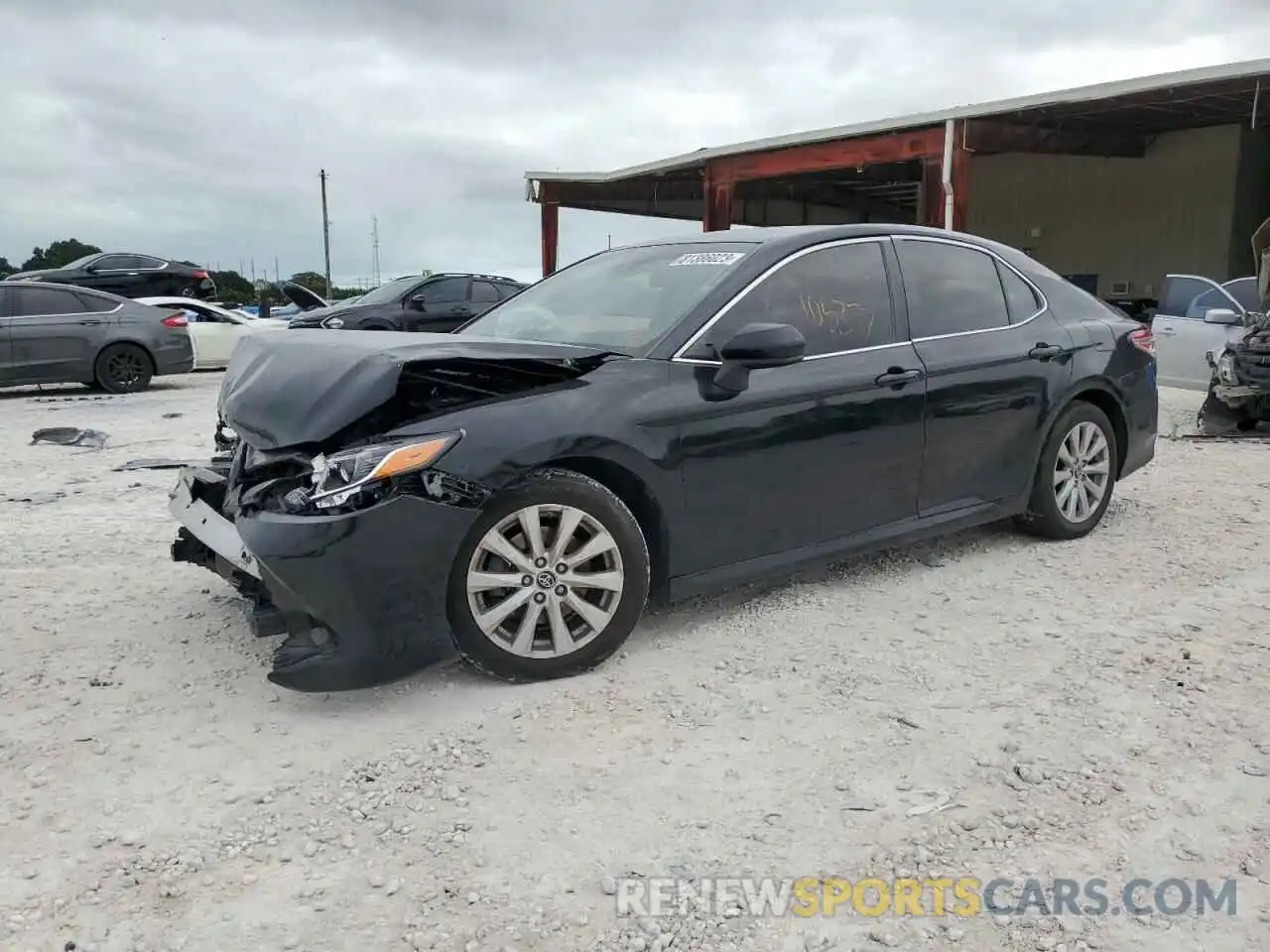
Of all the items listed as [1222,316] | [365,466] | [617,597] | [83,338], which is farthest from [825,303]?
[83,338]

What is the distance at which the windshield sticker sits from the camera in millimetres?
3938

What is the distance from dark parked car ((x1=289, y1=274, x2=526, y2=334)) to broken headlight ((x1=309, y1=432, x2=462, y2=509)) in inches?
422

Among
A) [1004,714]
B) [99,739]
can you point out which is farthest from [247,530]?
[1004,714]

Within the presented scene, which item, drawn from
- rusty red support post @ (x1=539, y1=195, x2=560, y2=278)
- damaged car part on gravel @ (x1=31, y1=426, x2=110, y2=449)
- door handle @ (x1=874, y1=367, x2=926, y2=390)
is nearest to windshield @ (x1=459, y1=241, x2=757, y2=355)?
door handle @ (x1=874, y1=367, x2=926, y2=390)

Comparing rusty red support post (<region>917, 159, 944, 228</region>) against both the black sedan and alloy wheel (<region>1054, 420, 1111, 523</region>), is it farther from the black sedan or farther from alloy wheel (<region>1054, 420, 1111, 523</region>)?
the black sedan

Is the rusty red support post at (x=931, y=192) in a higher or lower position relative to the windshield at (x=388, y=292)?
higher

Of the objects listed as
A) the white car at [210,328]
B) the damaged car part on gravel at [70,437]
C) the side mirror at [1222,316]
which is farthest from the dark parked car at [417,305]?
the side mirror at [1222,316]

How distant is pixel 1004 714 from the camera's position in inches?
122

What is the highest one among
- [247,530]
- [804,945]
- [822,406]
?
[822,406]

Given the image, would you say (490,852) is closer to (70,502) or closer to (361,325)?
(70,502)

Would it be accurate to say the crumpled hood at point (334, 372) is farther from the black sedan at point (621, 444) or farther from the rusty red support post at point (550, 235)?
the rusty red support post at point (550, 235)

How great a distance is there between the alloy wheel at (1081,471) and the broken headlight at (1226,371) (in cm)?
397

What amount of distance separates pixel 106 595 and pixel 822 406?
3015 millimetres

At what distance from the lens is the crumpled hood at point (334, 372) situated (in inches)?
122
